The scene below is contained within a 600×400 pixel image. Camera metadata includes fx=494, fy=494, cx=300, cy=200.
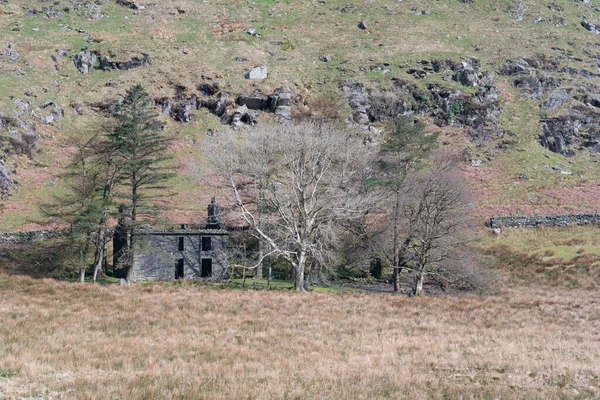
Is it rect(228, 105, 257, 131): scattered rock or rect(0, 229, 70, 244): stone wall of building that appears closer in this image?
rect(0, 229, 70, 244): stone wall of building

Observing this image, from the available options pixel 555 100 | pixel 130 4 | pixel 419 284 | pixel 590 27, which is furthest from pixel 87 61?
pixel 590 27

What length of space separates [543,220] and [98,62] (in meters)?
73.3

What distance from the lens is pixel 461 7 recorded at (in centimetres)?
12631

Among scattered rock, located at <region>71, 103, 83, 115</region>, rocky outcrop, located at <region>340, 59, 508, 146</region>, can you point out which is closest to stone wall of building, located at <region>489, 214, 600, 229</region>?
rocky outcrop, located at <region>340, 59, 508, 146</region>

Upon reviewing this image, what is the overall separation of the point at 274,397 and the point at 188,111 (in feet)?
232

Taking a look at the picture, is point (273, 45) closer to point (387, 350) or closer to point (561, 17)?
point (561, 17)

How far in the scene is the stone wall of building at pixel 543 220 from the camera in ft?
167

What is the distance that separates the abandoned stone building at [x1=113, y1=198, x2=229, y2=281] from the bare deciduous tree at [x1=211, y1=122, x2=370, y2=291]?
4.37 meters

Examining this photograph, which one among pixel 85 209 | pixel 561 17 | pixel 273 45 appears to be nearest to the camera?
pixel 85 209

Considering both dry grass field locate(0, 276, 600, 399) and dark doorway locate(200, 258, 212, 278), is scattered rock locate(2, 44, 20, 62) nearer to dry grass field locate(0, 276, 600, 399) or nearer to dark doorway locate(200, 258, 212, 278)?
dark doorway locate(200, 258, 212, 278)

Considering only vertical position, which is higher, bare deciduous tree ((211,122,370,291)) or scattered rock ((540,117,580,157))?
scattered rock ((540,117,580,157))

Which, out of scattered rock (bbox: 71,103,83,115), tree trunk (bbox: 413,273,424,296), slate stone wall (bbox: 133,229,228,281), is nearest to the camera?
tree trunk (bbox: 413,273,424,296)

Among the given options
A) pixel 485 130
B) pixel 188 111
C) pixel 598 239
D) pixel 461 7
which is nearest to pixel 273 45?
pixel 188 111

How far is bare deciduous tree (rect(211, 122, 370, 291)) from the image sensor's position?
35.4 metres
